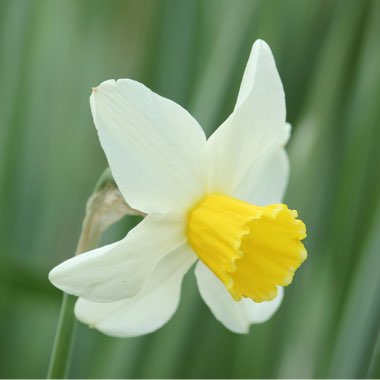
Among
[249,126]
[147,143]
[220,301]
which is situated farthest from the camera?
[220,301]

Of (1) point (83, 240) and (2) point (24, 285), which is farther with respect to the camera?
(2) point (24, 285)

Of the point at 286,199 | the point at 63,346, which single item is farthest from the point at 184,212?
the point at 286,199

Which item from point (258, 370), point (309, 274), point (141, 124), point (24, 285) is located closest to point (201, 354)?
point (258, 370)

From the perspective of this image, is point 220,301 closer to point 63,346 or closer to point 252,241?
point 252,241

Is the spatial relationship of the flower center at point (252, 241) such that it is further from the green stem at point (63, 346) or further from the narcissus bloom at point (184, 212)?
the green stem at point (63, 346)

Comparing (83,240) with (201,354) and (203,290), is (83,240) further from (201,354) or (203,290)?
(201,354)

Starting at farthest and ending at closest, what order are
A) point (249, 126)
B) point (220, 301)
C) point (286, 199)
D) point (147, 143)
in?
point (286, 199) < point (220, 301) < point (249, 126) < point (147, 143)
